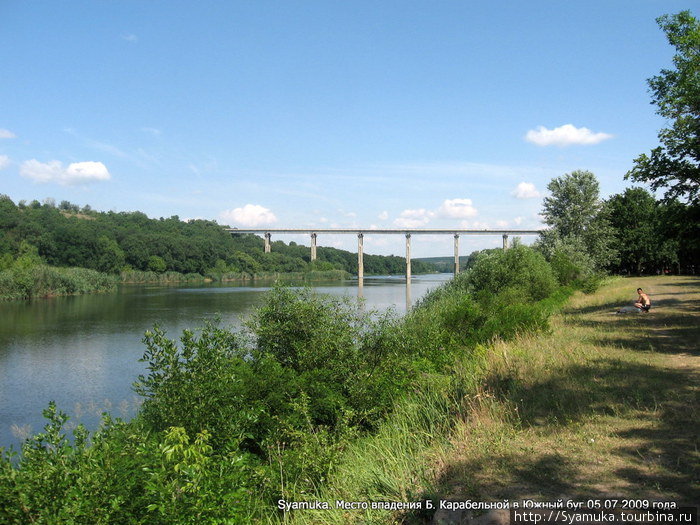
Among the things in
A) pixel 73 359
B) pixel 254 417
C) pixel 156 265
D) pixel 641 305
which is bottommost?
pixel 73 359

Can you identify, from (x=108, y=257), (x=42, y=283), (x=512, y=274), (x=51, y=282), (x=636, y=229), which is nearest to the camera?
(x=512, y=274)

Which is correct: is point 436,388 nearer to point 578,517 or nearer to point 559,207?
point 578,517

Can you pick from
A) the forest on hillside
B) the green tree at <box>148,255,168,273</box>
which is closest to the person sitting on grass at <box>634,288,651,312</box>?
the forest on hillside

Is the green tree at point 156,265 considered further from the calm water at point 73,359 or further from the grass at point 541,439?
the grass at point 541,439

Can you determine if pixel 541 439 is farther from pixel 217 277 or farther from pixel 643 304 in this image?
pixel 217 277

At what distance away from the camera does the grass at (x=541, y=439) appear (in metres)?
4.76

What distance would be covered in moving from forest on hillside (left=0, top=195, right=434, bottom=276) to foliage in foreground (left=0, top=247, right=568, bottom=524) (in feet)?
240

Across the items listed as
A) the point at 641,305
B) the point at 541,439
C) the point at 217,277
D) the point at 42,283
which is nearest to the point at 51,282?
the point at 42,283

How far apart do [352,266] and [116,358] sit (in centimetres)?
14261

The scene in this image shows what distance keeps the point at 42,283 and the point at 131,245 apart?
4924 cm

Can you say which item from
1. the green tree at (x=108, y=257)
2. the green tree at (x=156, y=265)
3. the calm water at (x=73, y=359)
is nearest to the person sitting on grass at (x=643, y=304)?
the calm water at (x=73, y=359)

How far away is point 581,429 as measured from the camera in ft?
19.7

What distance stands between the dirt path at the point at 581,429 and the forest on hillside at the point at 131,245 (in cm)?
7886

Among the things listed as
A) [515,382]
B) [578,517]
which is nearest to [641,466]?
[578,517]
